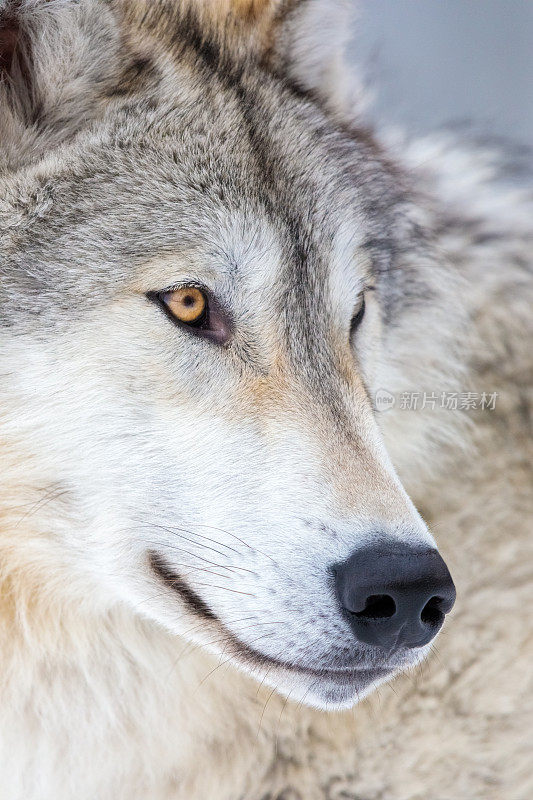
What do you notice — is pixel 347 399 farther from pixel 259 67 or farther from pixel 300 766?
pixel 300 766

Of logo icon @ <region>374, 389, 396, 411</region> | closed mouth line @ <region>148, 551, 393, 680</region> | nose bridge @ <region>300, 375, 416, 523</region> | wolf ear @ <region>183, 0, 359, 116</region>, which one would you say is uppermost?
wolf ear @ <region>183, 0, 359, 116</region>

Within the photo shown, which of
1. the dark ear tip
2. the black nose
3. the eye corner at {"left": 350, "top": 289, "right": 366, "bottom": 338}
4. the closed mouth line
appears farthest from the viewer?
the eye corner at {"left": 350, "top": 289, "right": 366, "bottom": 338}

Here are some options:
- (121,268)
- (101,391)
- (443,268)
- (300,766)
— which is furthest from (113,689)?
(443,268)

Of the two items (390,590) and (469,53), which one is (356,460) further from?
(469,53)

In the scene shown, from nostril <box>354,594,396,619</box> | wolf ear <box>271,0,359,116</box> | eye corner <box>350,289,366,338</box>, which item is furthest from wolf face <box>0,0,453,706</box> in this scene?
wolf ear <box>271,0,359,116</box>

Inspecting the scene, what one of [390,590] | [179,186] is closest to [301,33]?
[179,186]

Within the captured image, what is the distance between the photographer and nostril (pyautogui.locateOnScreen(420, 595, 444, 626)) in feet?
5.77

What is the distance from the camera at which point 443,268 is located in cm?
262

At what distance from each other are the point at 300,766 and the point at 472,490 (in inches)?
35.3

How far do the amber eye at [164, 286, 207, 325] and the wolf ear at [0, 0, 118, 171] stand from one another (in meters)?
0.43

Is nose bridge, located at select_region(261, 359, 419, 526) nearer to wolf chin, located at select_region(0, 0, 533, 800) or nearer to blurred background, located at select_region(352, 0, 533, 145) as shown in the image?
wolf chin, located at select_region(0, 0, 533, 800)

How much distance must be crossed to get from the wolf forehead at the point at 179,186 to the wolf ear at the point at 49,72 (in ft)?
0.15

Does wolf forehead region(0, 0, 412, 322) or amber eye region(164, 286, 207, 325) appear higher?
wolf forehead region(0, 0, 412, 322)

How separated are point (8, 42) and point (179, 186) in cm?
49
